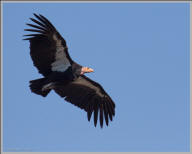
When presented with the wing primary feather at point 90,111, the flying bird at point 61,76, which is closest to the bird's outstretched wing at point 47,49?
the flying bird at point 61,76

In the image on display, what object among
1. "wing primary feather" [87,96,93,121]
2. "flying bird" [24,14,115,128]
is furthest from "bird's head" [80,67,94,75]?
"wing primary feather" [87,96,93,121]

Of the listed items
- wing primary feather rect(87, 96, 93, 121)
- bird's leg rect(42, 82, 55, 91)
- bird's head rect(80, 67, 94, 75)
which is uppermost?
bird's head rect(80, 67, 94, 75)

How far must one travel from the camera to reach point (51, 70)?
2127cm

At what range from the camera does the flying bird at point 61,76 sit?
20.5 meters

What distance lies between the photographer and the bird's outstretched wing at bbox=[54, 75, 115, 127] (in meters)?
22.5

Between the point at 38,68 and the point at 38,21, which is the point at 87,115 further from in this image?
the point at 38,21

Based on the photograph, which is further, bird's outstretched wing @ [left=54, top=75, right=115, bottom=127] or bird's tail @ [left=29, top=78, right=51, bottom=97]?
bird's outstretched wing @ [left=54, top=75, right=115, bottom=127]

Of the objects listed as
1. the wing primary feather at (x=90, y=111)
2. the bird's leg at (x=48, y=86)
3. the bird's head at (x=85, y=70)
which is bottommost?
the wing primary feather at (x=90, y=111)

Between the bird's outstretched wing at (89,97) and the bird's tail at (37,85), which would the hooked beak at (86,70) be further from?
the bird's tail at (37,85)

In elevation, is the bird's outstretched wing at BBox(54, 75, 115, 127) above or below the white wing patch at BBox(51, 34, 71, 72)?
below

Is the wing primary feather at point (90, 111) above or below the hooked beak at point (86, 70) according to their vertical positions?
below

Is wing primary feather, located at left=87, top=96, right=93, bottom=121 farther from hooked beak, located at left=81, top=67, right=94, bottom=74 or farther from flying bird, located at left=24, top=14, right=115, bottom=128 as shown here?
hooked beak, located at left=81, top=67, right=94, bottom=74

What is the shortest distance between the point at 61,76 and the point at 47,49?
1062mm

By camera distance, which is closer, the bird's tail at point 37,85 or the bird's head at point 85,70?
the bird's tail at point 37,85
